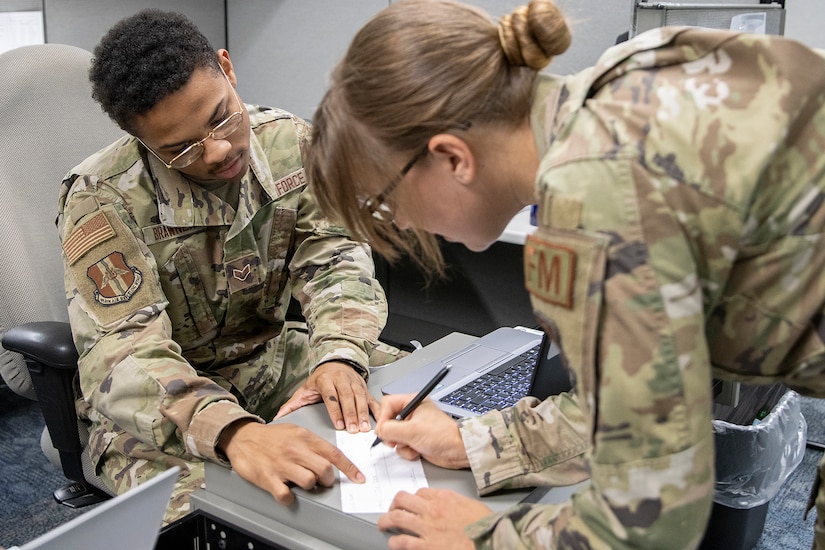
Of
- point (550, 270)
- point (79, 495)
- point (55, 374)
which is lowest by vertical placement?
point (79, 495)

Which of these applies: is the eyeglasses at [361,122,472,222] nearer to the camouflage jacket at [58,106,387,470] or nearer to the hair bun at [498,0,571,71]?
the hair bun at [498,0,571,71]

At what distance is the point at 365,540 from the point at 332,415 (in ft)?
0.82

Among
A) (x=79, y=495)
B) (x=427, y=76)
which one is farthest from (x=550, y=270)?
(x=79, y=495)

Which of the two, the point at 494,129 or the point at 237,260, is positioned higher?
the point at 494,129

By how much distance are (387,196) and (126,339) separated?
1.93ft

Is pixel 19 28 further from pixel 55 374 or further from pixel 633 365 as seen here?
pixel 633 365

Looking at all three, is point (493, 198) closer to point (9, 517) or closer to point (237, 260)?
point (237, 260)

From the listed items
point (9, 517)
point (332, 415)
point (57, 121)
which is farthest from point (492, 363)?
point (9, 517)

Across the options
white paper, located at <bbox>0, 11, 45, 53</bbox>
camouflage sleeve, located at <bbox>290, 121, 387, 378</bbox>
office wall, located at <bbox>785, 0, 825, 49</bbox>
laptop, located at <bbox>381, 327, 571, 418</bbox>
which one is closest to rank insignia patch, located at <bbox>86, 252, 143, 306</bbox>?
camouflage sleeve, located at <bbox>290, 121, 387, 378</bbox>

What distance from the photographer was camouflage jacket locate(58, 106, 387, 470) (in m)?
1.12

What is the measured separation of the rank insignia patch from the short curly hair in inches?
8.1

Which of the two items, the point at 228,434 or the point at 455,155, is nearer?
the point at 455,155

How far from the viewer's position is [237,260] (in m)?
1.37

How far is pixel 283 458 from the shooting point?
87cm
